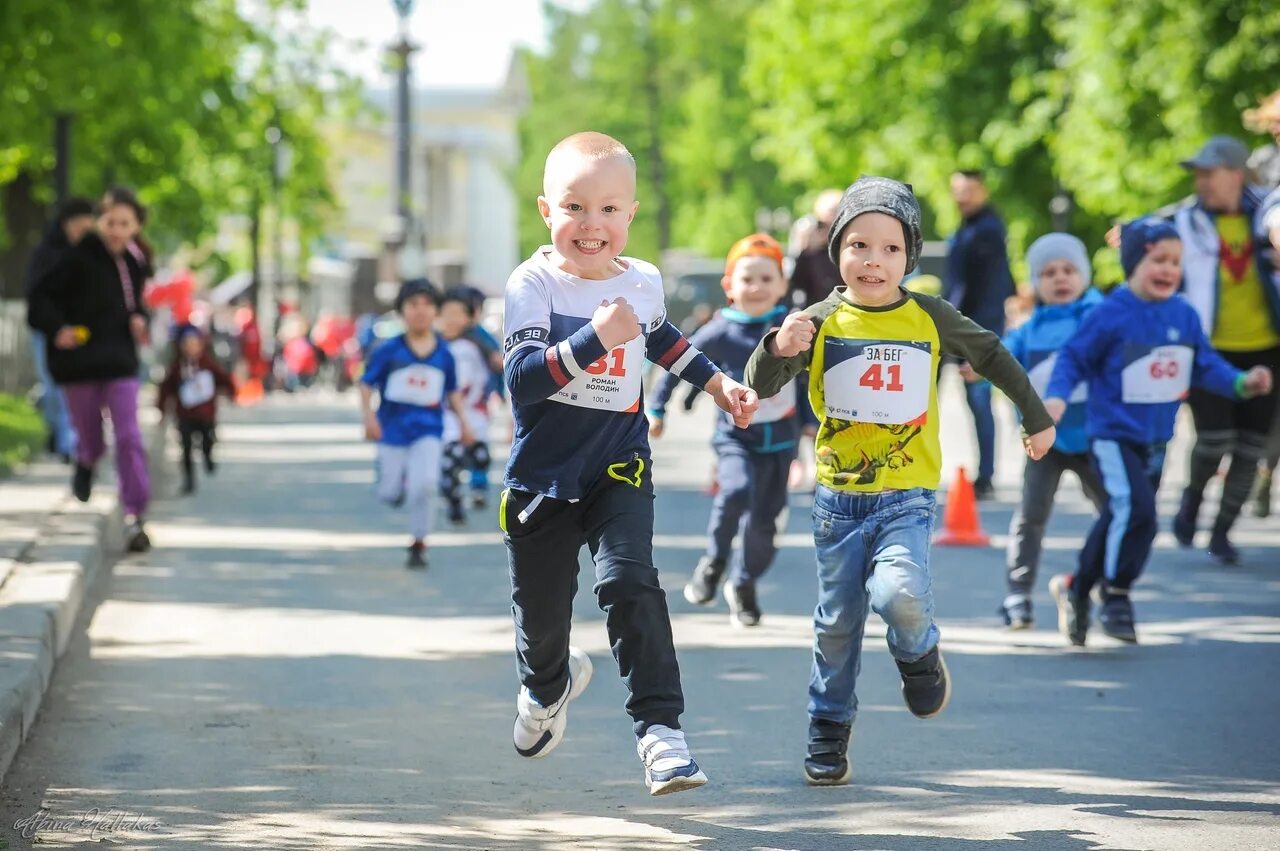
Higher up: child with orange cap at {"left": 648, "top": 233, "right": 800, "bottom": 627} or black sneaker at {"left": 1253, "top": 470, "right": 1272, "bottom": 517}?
child with orange cap at {"left": 648, "top": 233, "right": 800, "bottom": 627}

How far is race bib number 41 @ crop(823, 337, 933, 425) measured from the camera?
22.3ft

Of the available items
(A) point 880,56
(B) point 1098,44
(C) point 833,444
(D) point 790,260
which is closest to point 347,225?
(A) point 880,56

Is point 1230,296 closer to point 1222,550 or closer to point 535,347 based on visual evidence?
point 1222,550

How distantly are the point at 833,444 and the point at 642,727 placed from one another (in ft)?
3.87

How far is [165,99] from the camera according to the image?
22344mm

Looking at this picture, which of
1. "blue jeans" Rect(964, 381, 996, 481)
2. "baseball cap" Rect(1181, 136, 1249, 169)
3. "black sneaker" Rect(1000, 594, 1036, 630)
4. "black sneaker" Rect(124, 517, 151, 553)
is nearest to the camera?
"black sneaker" Rect(1000, 594, 1036, 630)

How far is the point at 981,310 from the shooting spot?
16.5 metres

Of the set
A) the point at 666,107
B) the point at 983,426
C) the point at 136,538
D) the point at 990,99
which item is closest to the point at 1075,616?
the point at 136,538

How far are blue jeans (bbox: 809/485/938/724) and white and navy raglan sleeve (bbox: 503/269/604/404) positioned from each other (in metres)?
1.12

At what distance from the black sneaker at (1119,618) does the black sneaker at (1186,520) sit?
357 cm

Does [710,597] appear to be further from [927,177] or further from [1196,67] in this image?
[927,177]

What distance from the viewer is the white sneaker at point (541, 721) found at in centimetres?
653

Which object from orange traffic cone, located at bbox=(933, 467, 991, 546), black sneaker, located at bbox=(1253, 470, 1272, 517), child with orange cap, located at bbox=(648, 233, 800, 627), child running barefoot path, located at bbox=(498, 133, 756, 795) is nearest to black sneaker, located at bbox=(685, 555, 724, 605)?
child with orange cap, located at bbox=(648, 233, 800, 627)

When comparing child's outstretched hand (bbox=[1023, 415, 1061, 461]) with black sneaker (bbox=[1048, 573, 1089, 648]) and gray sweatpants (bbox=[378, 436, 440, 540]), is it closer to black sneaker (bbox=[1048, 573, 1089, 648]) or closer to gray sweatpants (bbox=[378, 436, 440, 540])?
black sneaker (bbox=[1048, 573, 1089, 648])
